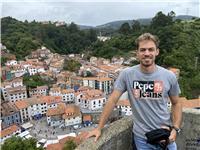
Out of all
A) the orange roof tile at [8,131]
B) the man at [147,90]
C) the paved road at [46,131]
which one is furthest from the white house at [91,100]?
the man at [147,90]

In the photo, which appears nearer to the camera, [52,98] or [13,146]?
[13,146]

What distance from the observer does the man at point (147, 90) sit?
1911 millimetres

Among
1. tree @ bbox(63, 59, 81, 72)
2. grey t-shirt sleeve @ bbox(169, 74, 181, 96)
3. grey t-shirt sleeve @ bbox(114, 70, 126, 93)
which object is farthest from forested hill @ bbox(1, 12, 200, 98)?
grey t-shirt sleeve @ bbox(114, 70, 126, 93)

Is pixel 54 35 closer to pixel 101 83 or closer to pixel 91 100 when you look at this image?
pixel 101 83

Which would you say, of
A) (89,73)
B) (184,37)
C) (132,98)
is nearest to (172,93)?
(132,98)

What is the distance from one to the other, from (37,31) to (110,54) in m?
17.4

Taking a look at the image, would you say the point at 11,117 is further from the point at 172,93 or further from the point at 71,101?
the point at 172,93

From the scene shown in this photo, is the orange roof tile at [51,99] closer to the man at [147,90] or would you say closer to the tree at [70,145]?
the tree at [70,145]

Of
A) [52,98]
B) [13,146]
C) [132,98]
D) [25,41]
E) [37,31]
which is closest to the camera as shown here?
[132,98]

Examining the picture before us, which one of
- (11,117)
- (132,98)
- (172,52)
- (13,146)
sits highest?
(132,98)

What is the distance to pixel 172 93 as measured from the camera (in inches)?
80.1

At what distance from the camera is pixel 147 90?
1954 mm

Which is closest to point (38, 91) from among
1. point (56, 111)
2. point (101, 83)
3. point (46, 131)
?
point (56, 111)

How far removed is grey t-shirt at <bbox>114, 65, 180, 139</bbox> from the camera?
1959 millimetres
